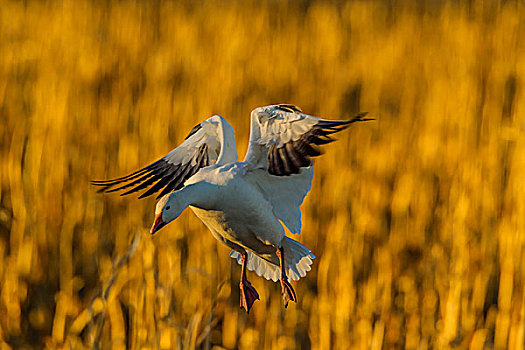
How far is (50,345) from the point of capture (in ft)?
7.41

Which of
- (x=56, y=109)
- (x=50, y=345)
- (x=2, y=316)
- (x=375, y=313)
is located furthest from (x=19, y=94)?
(x=375, y=313)

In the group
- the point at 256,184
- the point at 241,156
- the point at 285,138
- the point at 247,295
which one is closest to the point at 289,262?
the point at 247,295

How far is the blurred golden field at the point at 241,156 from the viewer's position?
247cm

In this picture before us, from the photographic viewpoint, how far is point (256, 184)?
4.99ft

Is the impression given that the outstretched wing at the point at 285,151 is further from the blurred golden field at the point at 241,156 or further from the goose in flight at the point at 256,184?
the blurred golden field at the point at 241,156

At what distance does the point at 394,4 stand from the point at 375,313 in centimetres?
406

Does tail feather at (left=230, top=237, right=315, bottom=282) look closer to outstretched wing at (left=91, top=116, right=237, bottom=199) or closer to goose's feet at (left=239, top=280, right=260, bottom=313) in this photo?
goose's feet at (left=239, top=280, right=260, bottom=313)

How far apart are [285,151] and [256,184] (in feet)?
0.53

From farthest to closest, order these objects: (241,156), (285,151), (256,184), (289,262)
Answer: (241,156) < (289,262) < (256,184) < (285,151)

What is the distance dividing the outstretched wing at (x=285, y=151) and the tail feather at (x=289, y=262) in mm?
198

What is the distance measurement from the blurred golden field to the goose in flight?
0.48m

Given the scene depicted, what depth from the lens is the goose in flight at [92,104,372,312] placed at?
135 centimetres

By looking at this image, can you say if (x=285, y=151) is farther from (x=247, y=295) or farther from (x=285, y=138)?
(x=247, y=295)

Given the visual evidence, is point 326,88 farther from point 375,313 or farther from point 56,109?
point 375,313
